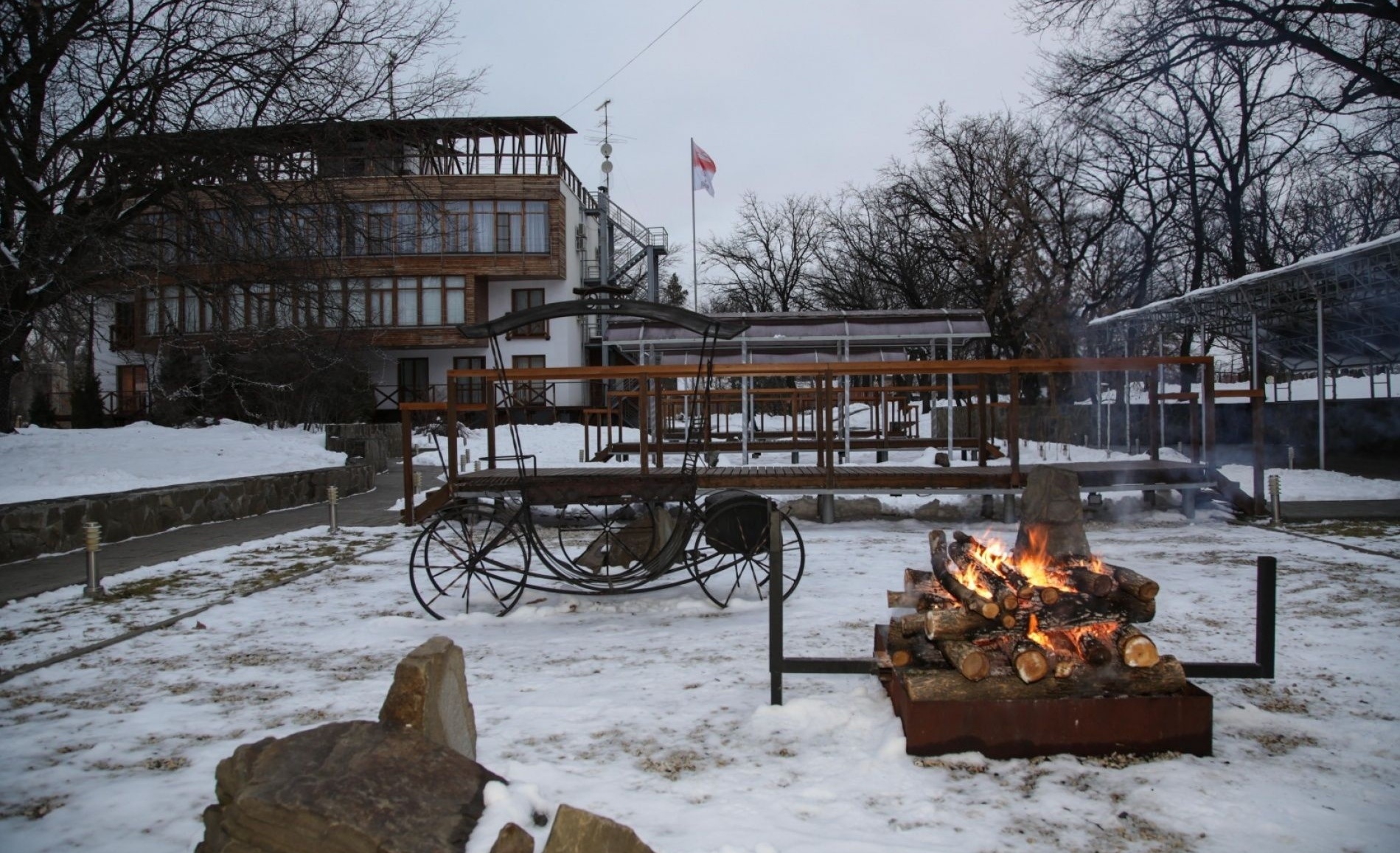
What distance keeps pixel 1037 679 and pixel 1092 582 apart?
768 mm

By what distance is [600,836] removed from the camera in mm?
2561

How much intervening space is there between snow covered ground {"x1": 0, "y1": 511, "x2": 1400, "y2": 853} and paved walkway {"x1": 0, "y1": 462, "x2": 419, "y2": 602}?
81cm

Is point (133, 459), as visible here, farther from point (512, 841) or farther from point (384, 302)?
point (384, 302)

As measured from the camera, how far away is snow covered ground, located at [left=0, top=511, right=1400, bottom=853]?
3258 mm

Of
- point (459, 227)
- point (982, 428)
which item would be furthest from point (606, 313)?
point (459, 227)

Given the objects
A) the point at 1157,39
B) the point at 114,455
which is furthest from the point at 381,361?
the point at 1157,39

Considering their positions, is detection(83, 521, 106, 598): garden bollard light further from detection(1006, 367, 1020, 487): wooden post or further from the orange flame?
detection(1006, 367, 1020, 487): wooden post

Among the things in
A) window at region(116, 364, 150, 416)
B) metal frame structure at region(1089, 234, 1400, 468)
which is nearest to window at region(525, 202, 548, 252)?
window at region(116, 364, 150, 416)

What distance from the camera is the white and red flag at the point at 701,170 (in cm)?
4412

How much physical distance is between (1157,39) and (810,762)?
15.2 metres

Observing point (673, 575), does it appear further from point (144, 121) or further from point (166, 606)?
point (144, 121)

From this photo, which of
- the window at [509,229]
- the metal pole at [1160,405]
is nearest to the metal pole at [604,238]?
the window at [509,229]

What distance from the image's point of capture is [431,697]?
317 centimetres

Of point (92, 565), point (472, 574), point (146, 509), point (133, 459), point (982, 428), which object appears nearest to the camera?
point (472, 574)
